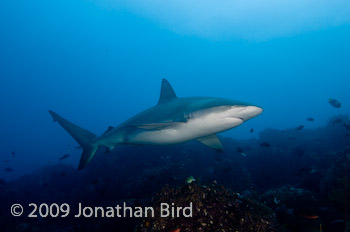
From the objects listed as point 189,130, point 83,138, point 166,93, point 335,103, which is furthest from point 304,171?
point 83,138

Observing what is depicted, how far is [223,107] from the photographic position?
4.34 meters

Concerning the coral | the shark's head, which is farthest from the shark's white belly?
the coral

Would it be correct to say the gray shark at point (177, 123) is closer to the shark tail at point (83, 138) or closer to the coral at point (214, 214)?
the shark tail at point (83, 138)

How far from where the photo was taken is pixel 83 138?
7348mm

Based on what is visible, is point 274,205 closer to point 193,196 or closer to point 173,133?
point 193,196

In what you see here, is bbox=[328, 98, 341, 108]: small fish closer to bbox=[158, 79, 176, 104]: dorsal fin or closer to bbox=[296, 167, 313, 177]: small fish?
bbox=[296, 167, 313, 177]: small fish

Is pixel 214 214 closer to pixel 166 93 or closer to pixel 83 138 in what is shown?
pixel 166 93

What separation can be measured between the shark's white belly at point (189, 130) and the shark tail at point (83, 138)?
1772 millimetres

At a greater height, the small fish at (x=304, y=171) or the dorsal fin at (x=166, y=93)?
the dorsal fin at (x=166, y=93)

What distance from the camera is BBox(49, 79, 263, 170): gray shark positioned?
14.5 feet

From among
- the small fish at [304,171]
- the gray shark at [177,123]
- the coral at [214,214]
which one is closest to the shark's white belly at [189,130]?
the gray shark at [177,123]

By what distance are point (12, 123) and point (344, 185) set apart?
525ft

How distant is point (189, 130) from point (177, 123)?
0.42m

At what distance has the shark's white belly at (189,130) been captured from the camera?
460 centimetres
